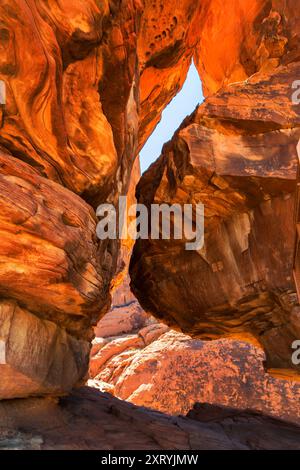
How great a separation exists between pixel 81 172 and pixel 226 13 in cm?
1377

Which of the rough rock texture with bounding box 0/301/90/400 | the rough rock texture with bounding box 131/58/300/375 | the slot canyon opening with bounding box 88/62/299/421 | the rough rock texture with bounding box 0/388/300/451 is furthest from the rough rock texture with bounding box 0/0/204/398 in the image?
the slot canyon opening with bounding box 88/62/299/421

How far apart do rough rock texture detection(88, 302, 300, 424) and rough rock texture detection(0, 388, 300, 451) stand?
25.7ft

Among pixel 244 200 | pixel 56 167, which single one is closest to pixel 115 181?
pixel 56 167

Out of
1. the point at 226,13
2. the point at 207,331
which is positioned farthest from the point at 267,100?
the point at 226,13

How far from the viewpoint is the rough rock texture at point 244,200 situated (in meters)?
8.73

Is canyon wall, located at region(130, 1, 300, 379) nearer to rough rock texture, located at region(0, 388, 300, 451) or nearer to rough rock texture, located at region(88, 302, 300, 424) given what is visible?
rough rock texture, located at region(0, 388, 300, 451)

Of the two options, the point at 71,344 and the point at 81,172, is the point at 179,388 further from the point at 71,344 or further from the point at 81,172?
the point at 81,172

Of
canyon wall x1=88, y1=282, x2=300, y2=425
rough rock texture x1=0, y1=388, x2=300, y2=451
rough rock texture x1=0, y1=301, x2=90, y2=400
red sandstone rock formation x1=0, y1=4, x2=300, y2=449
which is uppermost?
red sandstone rock formation x1=0, y1=4, x2=300, y2=449

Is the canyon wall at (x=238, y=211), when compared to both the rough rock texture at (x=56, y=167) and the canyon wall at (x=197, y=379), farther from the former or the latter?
the canyon wall at (x=197, y=379)

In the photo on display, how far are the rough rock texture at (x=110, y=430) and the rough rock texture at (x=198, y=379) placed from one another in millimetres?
7825

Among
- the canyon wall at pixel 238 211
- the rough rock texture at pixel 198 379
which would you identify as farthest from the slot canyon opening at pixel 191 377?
the canyon wall at pixel 238 211

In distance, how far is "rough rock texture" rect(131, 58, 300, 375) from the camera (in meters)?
8.73

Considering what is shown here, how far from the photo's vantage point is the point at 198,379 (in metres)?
18.7

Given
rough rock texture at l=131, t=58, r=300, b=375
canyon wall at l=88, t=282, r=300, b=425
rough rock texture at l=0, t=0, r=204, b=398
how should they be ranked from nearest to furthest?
1. rough rock texture at l=0, t=0, r=204, b=398
2. rough rock texture at l=131, t=58, r=300, b=375
3. canyon wall at l=88, t=282, r=300, b=425
